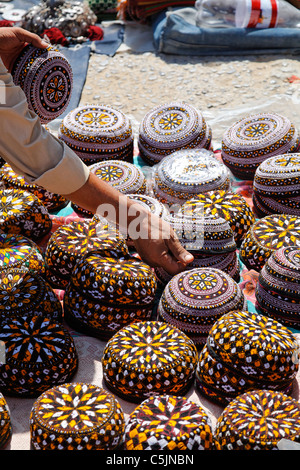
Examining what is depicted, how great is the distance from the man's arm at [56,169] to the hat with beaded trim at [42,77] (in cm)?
67

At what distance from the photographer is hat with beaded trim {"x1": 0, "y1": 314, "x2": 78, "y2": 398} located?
1.70m

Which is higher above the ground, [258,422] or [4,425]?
[258,422]

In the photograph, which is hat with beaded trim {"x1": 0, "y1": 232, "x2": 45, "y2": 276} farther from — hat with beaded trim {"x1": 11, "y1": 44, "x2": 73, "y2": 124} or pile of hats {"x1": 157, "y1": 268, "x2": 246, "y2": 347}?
hat with beaded trim {"x1": 11, "y1": 44, "x2": 73, "y2": 124}

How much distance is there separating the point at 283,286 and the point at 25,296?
31.9 inches

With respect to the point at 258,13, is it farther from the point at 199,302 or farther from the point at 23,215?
the point at 199,302

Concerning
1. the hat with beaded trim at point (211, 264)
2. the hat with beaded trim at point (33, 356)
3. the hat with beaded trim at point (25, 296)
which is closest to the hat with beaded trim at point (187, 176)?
the hat with beaded trim at point (211, 264)

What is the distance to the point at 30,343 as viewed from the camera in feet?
5.69

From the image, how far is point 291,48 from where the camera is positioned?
14.7 ft

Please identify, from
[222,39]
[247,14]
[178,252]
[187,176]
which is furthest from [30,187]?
[247,14]

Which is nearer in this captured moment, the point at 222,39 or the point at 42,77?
the point at 42,77

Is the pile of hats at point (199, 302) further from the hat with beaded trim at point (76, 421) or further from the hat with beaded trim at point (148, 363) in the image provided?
the hat with beaded trim at point (76, 421)

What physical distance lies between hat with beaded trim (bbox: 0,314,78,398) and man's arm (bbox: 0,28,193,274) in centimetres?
36

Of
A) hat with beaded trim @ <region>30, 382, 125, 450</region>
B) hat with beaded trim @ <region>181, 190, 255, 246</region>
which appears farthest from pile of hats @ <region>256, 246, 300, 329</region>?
hat with beaded trim @ <region>30, 382, 125, 450</region>

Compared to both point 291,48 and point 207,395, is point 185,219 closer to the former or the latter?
point 207,395
